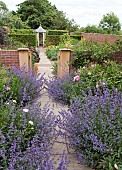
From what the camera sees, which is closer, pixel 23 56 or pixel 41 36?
pixel 23 56

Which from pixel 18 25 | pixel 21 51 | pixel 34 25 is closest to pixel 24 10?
pixel 34 25

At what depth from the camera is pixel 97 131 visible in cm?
203

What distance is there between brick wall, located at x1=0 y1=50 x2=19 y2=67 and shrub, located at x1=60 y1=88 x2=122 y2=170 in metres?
3.14

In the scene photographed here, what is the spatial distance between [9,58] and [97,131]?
361 cm

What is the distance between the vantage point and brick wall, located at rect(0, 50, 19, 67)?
5191 millimetres

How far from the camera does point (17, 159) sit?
1.70 meters

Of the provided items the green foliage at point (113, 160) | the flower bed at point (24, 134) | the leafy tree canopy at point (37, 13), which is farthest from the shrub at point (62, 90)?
the leafy tree canopy at point (37, 13)

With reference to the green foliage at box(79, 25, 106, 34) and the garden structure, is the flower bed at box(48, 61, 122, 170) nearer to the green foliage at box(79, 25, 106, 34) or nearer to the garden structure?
the garden structure

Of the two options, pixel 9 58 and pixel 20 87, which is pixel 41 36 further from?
pixel 20 87

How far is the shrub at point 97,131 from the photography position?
1.90 meters

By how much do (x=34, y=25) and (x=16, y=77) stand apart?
26.3 metres

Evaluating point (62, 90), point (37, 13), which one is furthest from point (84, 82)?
point (37, 13)

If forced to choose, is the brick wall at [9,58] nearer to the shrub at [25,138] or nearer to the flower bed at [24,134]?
the flower bed at [24,134]

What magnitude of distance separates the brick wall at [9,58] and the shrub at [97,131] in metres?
3.14
